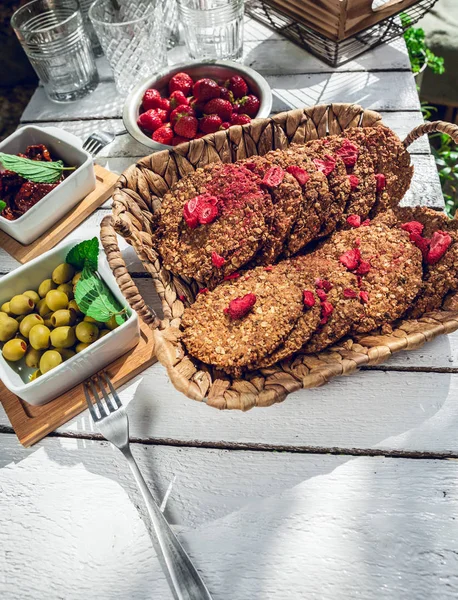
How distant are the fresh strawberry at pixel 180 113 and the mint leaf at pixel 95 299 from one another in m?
0.70

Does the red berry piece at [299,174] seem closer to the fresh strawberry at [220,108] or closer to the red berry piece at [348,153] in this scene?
the red berry piece at [348,153]

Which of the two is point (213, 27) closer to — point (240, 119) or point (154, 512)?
point (240, 119)

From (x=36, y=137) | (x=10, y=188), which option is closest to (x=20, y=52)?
(x=36, y=137)

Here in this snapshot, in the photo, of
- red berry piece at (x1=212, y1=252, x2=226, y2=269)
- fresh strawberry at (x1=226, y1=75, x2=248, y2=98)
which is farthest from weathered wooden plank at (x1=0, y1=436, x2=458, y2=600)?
fresh strawberry at (x1=226, y1=75, x2=248, y2=98)

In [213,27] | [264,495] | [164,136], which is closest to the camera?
[264,495]

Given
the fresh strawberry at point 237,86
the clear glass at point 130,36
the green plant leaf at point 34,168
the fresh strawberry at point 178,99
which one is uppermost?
the clear glass at point 130,36

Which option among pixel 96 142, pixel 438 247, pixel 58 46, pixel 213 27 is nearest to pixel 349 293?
pixel 438 247

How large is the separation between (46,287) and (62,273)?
64 mm

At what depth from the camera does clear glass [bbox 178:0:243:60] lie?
Answer: 6.87 ft

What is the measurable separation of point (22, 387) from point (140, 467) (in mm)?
369

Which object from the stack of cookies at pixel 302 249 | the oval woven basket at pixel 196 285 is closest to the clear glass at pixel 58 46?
the oval woven basket at pixel 196 285

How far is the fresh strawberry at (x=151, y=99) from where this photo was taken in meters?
1.90

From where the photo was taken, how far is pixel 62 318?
1.45m

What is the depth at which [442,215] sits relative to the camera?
1470 millimetres
